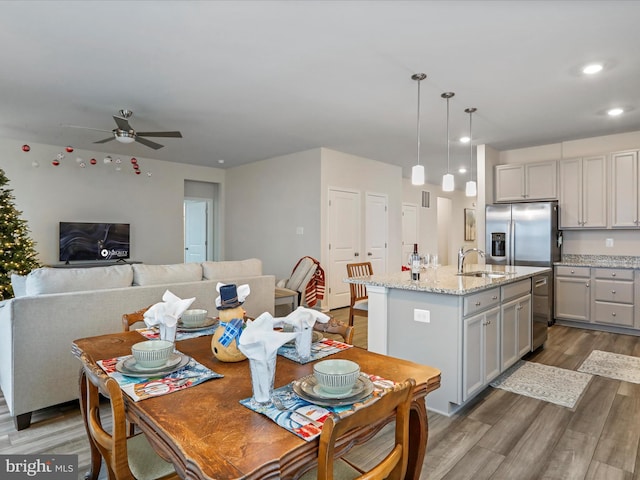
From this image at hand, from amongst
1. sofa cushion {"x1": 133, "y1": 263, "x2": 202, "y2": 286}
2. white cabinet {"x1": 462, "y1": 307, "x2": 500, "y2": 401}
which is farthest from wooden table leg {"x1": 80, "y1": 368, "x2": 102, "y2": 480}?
white cabinet {"x1": 462, "y1": 307, "x2": 500, "y2": 401}

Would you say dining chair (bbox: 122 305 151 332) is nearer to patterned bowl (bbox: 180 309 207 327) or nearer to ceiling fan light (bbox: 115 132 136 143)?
patterned bowl (bbox: 180 309 207 327)

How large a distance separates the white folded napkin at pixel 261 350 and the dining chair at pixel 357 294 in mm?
2681

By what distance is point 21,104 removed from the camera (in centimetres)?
423

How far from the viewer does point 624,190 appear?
195 inches

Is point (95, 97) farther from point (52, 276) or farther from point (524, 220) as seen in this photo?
point (524, 220)

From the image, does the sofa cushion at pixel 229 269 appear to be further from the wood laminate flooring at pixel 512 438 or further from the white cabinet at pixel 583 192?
the white cabinet at pixel 583 192

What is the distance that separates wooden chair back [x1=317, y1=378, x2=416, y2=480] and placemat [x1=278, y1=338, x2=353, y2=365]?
52cm

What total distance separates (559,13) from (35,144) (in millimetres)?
7065

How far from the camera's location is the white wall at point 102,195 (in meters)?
5.98

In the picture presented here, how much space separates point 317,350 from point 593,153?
5.69 metres

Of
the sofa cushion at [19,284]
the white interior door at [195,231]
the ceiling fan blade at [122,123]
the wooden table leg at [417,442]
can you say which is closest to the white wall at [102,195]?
the white interior door at [195,231]

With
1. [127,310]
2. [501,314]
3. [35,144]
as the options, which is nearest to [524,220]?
[501,314]

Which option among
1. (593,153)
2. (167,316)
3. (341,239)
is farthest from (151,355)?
(593,153)

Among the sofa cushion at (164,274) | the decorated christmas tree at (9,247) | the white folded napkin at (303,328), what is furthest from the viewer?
the decorated christmas tree at (9,247)
